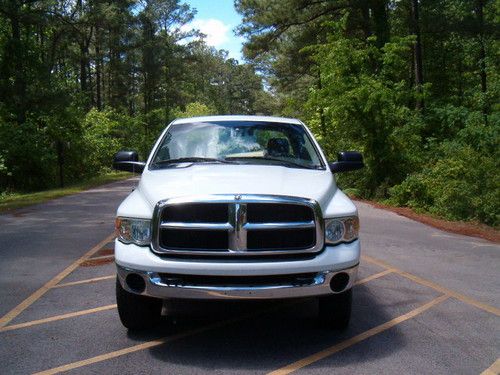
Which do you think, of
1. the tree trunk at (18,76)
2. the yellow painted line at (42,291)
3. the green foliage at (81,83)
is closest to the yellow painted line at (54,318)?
the yellow painted line at (42,291)

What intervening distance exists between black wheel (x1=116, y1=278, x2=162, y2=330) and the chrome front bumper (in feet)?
1.28

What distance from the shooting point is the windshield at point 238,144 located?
554 cm

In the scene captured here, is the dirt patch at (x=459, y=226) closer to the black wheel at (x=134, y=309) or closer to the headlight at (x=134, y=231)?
the black wheel at (x=134, y=309)

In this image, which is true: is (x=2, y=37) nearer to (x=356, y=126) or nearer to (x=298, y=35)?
(x=298, y=35)

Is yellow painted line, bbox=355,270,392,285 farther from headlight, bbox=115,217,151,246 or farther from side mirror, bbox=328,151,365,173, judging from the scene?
headlight, bbox=115,217,151,246

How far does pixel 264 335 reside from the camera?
15.7ft

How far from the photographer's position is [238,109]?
332ft

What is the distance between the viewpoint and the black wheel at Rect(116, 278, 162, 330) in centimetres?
461

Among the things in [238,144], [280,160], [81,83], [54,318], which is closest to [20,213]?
[54,318]

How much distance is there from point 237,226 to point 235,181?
47cm

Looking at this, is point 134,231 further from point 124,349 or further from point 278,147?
point 278,147

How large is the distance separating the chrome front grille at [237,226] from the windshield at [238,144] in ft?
3.83

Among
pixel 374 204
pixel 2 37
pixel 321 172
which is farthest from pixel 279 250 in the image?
pixel 2 37

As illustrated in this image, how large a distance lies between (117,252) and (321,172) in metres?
2.08
